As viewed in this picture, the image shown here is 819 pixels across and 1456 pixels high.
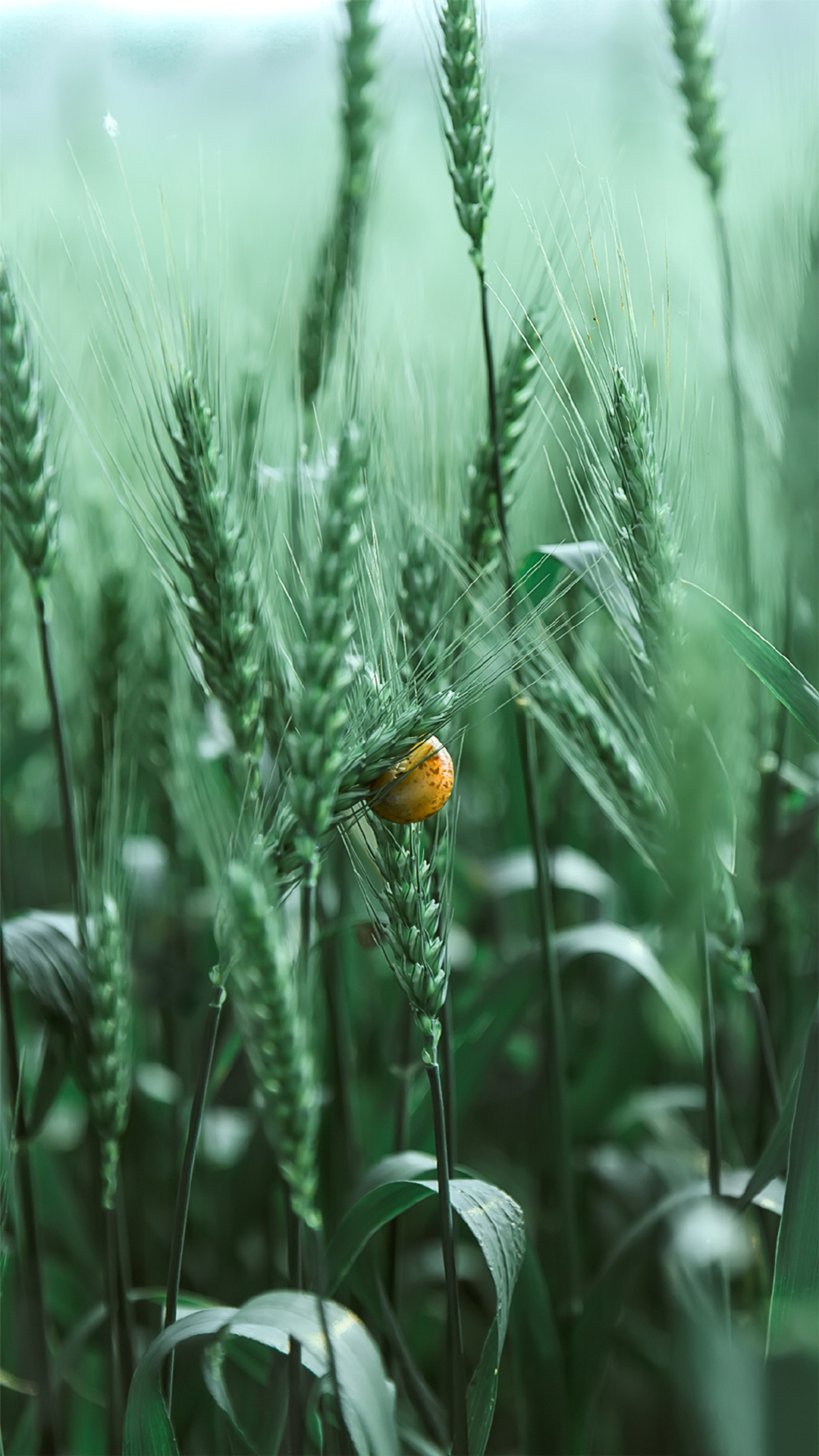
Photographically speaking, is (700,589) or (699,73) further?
(699,73)

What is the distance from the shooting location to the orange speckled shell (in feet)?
1.18

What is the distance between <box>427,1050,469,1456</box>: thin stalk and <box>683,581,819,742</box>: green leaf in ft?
0.67

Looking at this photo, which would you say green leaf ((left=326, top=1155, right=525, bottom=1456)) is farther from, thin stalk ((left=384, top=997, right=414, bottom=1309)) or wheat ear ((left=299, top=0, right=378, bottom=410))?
wheat ear ((left=299, top=0, right=378, bottom=410))

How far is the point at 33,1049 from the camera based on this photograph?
83 cm

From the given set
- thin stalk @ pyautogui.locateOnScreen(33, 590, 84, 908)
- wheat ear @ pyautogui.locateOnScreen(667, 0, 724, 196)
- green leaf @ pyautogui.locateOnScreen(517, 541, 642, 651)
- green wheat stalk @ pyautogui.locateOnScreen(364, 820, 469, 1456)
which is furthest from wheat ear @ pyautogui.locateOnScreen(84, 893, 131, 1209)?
wheat ear @ pyautogui.locateOnScreen(667, 0, 724, 196)

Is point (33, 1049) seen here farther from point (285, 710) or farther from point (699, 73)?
point (699, 73)

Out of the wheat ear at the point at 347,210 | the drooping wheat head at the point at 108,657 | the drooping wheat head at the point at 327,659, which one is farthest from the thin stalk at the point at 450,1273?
the wheat ear at the point at 347,210

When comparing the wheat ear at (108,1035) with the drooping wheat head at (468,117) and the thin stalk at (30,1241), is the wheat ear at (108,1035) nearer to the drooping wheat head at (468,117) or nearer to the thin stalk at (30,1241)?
the thin stalk at (30,1241)

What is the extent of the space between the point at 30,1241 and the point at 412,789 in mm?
317

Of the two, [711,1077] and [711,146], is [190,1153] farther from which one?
[711,146]

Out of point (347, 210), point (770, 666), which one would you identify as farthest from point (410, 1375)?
point (347, 210)

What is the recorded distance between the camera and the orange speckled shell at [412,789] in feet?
1.18

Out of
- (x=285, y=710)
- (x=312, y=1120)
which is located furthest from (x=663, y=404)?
(x=312, y=1120)

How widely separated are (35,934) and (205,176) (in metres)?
0.40
